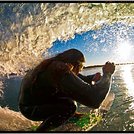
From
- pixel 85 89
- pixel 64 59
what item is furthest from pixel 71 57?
pixel 85 89

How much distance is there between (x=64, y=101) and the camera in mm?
2572

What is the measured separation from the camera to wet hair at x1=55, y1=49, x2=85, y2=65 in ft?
8.54

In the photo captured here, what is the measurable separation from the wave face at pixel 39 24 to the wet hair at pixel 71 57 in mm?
188

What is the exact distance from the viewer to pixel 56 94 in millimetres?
2596

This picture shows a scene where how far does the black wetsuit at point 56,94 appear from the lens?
2443mm

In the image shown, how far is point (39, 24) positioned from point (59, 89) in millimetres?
542

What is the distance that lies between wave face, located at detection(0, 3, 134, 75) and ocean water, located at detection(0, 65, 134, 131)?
5.2 inches

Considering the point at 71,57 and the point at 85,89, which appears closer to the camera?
the point at 85,89

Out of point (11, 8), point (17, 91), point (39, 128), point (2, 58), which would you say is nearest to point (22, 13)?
point (11, 8)

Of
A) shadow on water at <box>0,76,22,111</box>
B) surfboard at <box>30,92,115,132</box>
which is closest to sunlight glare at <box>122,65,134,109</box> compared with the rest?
surfboard at <box>30,92,115,132</box>

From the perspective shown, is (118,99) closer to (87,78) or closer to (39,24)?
(87,78)

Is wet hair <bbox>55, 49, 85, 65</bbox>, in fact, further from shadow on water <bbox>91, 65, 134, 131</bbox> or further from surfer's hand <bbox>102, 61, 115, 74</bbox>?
shadow on water <bbox>91, 65, 134, 131</bbox>

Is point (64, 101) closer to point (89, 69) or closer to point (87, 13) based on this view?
point (89, 69)

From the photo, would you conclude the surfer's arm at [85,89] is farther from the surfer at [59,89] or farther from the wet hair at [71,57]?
the wet hair at [71,57]
